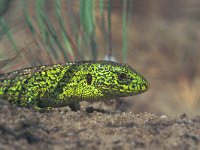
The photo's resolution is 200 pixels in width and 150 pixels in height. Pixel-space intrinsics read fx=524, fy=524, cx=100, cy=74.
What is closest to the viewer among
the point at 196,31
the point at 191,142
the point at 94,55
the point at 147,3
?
the point at 191,142

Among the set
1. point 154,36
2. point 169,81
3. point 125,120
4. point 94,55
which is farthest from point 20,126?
point 154,36

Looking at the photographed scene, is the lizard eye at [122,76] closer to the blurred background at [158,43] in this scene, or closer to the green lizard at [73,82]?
the green lizard at [73,82]

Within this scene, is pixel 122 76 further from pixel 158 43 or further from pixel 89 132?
pixel 158 43

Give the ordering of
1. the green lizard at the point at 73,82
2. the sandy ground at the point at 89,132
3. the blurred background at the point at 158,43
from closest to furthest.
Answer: the sandy ground at the point at 89,132, the green lizard at the point at 73,82, the blurred background at the point at 158,43

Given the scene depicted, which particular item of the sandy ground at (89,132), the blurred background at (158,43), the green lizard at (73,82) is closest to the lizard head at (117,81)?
the green lizard at (73,82)

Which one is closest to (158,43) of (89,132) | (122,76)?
(122,76)

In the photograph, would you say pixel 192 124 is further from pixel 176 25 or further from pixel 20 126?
pixel 176 25

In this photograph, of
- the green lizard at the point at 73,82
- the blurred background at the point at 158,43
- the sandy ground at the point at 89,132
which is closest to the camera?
the sandy ground at the point at 89,132

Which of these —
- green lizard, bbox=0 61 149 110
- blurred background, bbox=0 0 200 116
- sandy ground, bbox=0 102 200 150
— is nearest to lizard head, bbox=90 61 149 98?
green lizard, bbox=0 61 149 110
